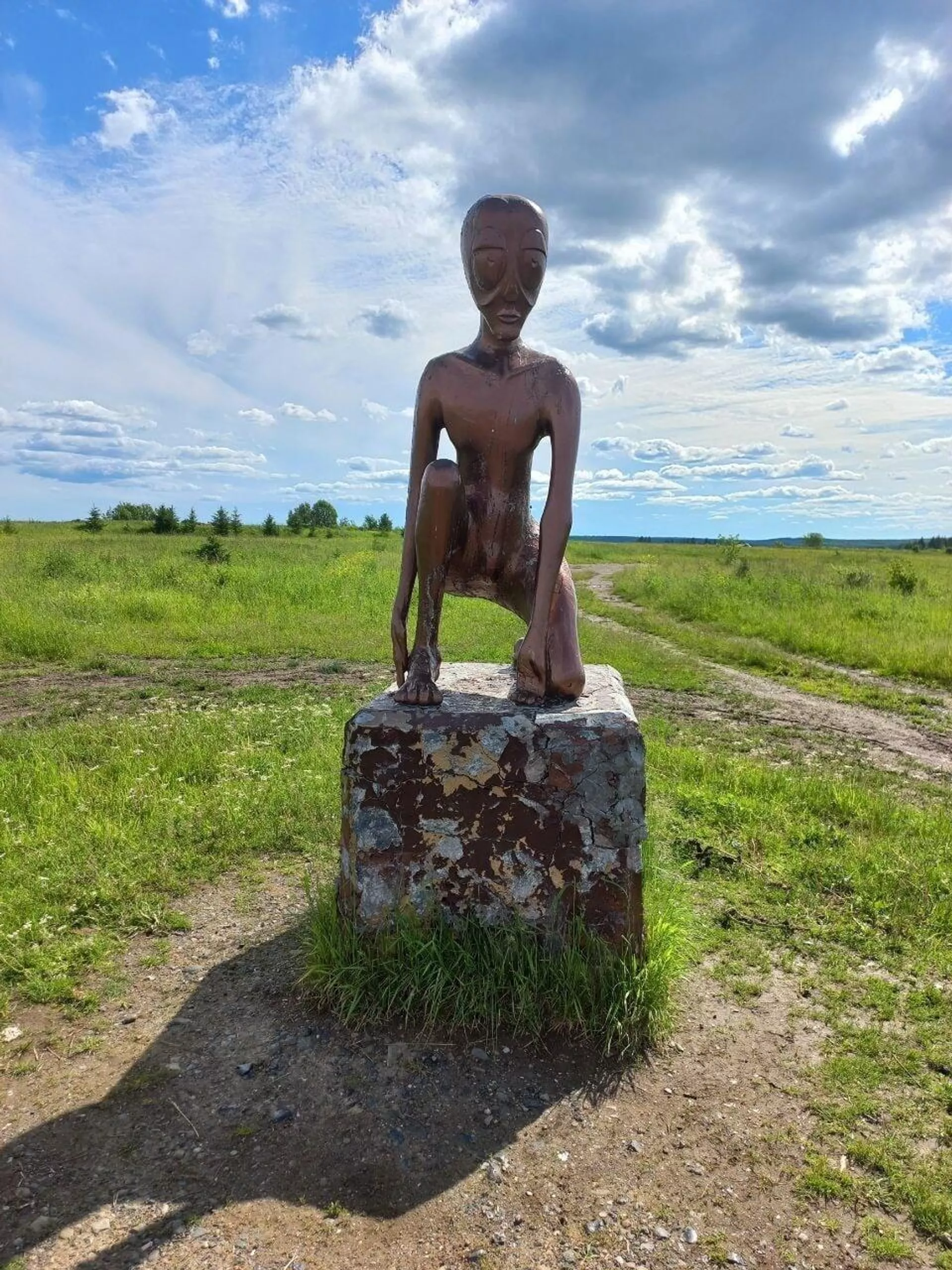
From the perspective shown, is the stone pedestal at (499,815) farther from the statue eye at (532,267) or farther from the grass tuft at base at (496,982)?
the statue eye at (532,267)

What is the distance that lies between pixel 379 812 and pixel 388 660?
779 centimetres

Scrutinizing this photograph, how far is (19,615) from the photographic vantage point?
40.2 ft

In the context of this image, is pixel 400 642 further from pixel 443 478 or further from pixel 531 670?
pixel 443 478

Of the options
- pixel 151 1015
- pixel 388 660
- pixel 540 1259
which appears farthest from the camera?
pixel 388 660

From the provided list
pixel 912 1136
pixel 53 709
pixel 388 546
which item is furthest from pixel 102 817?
pixel 388 546

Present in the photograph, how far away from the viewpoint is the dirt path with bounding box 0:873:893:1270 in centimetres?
218

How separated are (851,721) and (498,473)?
652 cm

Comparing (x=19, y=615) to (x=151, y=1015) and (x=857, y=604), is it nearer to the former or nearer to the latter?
(x=151, y=1015)

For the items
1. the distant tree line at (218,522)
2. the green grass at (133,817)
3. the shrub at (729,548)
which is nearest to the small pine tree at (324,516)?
the distant tree line at (218,522)

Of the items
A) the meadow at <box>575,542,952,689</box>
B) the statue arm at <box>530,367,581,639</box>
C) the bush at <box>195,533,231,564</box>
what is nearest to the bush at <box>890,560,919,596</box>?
the meadow at <box>575,542,952,689</box>

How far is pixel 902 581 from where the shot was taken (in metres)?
20.0

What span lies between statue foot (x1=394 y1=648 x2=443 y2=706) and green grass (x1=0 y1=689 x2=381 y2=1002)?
165cm

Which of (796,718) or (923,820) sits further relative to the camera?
(796,718)

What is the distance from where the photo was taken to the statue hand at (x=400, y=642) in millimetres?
3557
